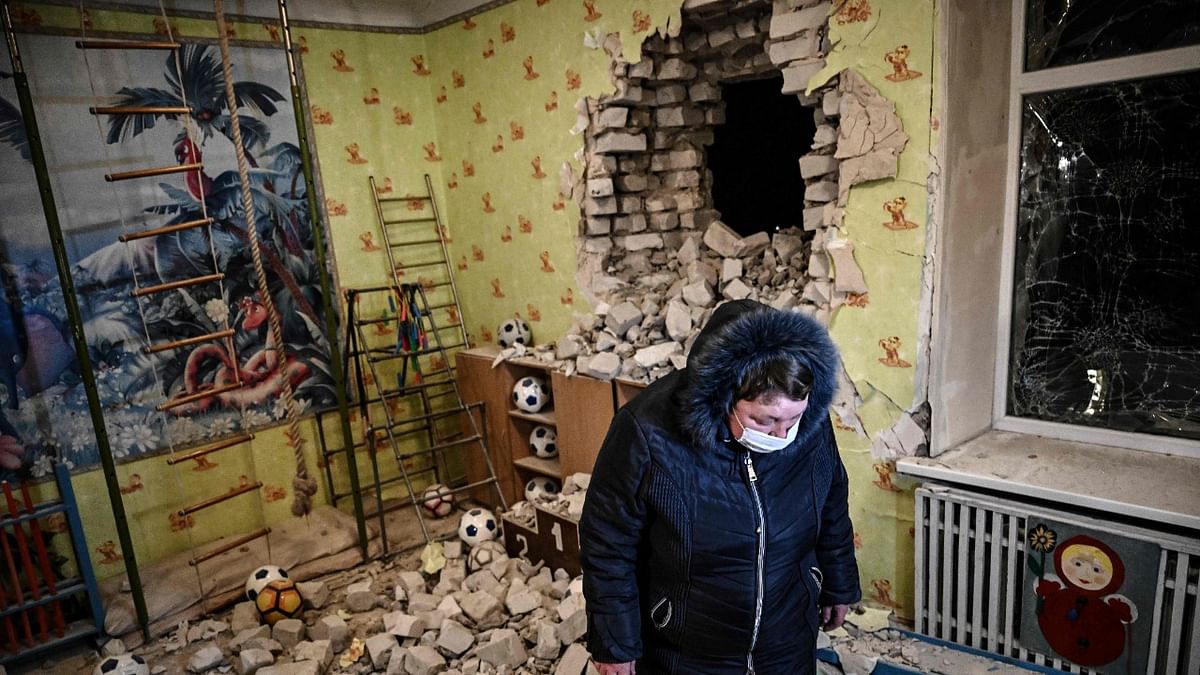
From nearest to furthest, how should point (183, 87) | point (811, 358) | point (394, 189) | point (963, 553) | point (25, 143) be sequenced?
point (811, 358) < point (963, 553) < point (25, 143) < point (183, 87) < point (394, 189)

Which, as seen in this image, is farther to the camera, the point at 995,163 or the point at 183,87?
the point at 183,87

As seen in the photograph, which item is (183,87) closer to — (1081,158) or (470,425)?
(470,425)

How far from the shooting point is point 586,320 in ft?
A: 13.1

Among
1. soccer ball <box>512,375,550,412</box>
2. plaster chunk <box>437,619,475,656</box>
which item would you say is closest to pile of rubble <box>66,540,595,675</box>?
plaster chunk <box>437,619,475,656</box>

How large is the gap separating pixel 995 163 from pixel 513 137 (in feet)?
8.61

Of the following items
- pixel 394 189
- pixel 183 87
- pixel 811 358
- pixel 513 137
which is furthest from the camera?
pixel 394 189

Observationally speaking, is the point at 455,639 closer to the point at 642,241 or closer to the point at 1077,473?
the point at 642,241

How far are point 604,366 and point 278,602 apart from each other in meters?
1.94

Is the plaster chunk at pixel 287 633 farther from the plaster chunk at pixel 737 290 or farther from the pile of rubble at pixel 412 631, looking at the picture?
the plaster chunk at pixel 737 290

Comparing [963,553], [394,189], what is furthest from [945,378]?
[394,189]

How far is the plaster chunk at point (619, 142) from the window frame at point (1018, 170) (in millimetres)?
1810

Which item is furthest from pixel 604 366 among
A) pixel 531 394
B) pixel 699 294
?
pixel 531 394

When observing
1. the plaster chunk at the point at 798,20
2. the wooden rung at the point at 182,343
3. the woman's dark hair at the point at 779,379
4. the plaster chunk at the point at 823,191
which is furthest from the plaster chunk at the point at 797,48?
the wooden rung at the point at 182,343

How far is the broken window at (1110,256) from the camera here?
2412 mm
